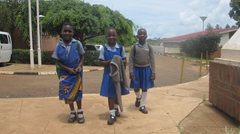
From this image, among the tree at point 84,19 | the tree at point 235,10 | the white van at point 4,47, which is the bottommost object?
the white van at point 4,47

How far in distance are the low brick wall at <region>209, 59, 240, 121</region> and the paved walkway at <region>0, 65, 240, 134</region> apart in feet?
0.76

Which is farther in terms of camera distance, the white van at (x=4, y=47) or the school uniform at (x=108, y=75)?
the white van at (x=4, y=47)

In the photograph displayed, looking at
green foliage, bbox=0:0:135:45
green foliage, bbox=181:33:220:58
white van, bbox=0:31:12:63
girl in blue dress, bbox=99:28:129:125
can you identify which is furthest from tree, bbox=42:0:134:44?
girl in blue dress, bbox=99:28:129:125

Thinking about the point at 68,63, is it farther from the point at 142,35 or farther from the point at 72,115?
the point at 142,35

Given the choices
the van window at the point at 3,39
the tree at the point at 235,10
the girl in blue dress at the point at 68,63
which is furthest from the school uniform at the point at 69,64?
the tree at the point at 235,10

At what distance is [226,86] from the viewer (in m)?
6.86

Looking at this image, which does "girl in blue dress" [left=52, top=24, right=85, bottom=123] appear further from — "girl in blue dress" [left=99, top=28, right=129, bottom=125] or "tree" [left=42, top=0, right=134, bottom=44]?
"tree" [left=42, top=0, right=134, bottom=44]

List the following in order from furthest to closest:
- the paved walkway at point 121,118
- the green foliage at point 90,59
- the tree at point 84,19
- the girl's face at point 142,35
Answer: the green foliage at point 90,59, the tree at point 84,19, the girl's face at point 142,35, the paved walkway at point 121,118

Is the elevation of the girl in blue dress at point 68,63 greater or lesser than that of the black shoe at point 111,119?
greater

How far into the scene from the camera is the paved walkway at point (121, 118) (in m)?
6.07

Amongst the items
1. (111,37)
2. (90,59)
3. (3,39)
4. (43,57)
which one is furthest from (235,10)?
(111,37)

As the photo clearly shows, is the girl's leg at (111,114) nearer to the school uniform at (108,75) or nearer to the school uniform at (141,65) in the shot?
the school uniform at (108,75)

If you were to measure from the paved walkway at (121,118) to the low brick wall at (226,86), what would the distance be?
23 centimetres

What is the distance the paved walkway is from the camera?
6.07 metres
